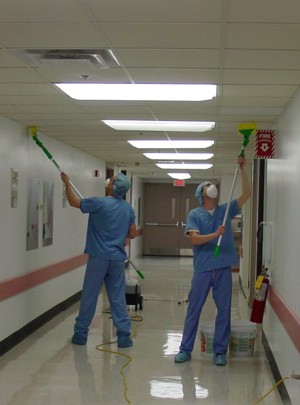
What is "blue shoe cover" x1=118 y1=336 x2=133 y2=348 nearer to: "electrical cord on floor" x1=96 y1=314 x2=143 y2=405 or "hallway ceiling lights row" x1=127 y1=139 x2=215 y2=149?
"electrical cord on floor" x1=96 y1=314 x2=143 y2=405

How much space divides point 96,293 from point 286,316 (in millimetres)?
2213

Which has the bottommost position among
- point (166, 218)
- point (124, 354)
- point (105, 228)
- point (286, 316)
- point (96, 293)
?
point (124, 354)

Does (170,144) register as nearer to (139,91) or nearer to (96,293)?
(96,293)

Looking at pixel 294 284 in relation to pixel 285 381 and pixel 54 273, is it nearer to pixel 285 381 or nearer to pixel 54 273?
pixel 285 381

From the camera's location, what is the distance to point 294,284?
12.7ft

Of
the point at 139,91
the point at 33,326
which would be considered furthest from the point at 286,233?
the point at 33,326

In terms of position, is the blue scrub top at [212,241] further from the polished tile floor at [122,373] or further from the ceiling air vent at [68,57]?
the ceiling air vent at [68,57]

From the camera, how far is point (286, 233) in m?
4.37

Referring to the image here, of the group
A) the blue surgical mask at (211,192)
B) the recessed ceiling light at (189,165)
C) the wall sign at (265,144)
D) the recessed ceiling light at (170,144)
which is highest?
the recessed ceiling light at (170,144)

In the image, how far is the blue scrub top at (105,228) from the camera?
18.7ft

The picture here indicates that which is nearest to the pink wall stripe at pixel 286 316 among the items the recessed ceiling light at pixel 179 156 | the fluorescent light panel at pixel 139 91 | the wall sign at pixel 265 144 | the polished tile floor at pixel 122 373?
the polished tile floor at pixel 122 373

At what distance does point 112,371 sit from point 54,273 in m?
2.42

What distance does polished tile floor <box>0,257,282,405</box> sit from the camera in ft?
13.6

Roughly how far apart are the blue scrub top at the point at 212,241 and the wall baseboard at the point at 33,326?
1.89 meters
